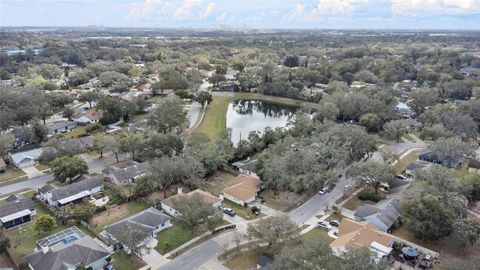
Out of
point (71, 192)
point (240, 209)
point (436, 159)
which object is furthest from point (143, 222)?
point (436, 159)

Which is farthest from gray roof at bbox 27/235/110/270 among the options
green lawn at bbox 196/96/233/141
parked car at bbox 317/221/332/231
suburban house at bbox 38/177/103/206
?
green lawn at bbox 196/96/233/141

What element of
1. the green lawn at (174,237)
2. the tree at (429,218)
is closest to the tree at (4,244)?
the green lawn at (174,237)

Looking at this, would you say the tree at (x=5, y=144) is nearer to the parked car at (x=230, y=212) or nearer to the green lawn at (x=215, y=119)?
the green lawn at (x=215, y=119)

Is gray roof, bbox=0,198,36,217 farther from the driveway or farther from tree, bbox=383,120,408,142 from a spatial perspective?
tree, bbox=383,120,408,142

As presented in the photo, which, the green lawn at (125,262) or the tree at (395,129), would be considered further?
the tree at (395,129)

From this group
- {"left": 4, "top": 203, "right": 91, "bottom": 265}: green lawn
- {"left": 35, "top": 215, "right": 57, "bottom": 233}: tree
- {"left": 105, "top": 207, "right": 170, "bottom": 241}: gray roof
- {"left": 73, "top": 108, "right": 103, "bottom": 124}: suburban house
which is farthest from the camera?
{"left": 73, "top": 108, "right": 103, "bottom": 124}: suburban house

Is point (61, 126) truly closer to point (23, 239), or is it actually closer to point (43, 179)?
point (43, 179)

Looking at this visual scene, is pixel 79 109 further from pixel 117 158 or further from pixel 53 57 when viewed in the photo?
pixel 53 57
